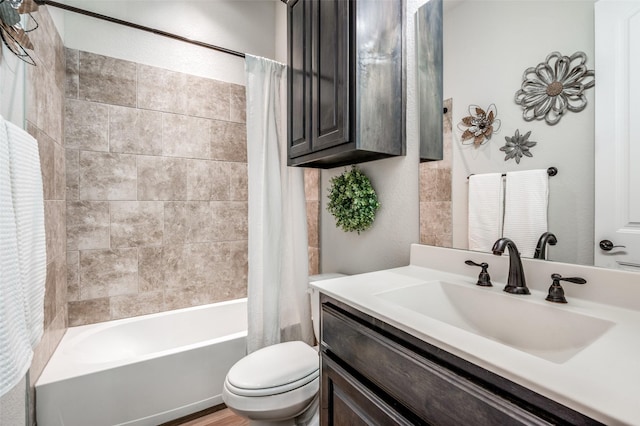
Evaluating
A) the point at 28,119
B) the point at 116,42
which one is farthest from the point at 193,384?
the point at 116,42

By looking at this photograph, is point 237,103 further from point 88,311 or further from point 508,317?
point 508,317

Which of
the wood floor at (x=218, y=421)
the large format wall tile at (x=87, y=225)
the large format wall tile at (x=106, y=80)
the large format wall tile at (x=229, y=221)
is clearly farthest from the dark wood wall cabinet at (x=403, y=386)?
the large format wall tile at (x=106, y=80)

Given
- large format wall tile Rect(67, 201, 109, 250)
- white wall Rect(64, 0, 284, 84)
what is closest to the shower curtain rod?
white wall Rect(64, 0, 284, 84)

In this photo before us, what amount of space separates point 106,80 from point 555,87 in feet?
8.10

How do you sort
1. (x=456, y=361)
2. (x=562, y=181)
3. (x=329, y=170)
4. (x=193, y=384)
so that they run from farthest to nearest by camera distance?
(x=329, y=170), (x=193, y=384), (x=562, y=181), (x=456, y=361)

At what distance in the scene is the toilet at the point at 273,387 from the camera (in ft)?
3.89

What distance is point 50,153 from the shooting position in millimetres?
1529

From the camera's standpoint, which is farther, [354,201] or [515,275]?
[354,201]

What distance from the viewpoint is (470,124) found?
3.70 feet

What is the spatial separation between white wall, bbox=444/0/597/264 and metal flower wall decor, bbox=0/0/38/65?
1.60 meters

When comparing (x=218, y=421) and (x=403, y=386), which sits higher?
(x=403, y=386)

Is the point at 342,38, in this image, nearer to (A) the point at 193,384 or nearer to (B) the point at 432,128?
(B) the point at 432,128

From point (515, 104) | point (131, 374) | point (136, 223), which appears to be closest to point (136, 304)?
point (136, 223)

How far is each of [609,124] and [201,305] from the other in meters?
2.50
